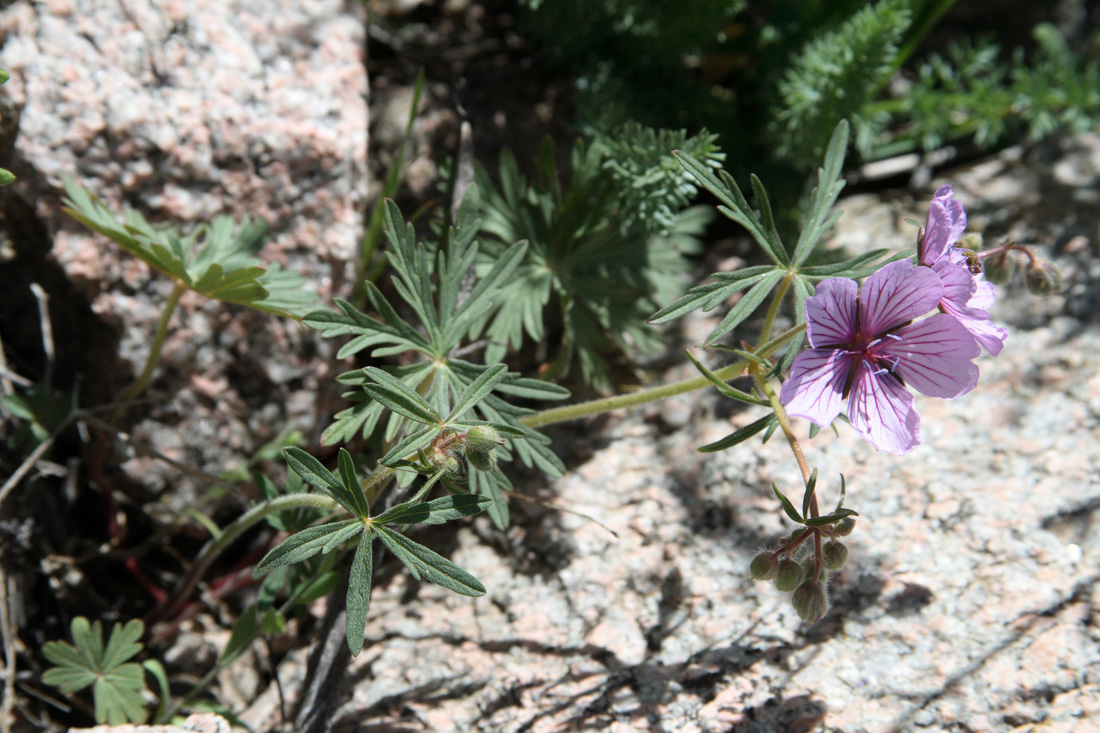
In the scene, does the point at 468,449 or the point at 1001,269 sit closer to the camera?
the point at 468,449

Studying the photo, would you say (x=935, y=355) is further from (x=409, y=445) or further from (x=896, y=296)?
(x=409, y=445)

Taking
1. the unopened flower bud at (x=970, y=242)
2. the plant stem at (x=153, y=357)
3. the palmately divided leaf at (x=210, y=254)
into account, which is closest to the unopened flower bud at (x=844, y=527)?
the unopened flower bud at (x=970, y=242)

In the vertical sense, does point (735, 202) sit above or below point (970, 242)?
below

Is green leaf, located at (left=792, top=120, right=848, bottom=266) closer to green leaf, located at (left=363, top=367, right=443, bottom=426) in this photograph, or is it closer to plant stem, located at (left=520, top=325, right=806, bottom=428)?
plant stem, located at (left=520, top=325, right=806, bottom=428)

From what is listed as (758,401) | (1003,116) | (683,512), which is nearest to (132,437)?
(683,512)

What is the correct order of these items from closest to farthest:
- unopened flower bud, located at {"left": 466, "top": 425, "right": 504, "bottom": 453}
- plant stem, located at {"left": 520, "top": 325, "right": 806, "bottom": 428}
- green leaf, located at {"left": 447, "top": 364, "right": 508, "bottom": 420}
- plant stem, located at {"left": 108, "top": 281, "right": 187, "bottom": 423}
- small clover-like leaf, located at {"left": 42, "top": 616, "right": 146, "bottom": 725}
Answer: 1. unopened flower bud, located at {"left": 466, "top": 425, "right": 504, "bottom": 453}
2. green leaf, located at {"left": 447, "top": 364, "right": 508, "bottom": 420}
3. plant stem, located at {"left": 520, "top": 325, "right": 806, "bottom": 428}
4. small clover-like leaf, located at {"left": 42, "top": 616, "right": 146, "bottom": 725}
5. plant stem, located at {"left": 108, "top": 281, "right": 187, "bottom": 423}

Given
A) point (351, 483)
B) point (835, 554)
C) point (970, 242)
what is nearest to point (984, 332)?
point (970, 242)

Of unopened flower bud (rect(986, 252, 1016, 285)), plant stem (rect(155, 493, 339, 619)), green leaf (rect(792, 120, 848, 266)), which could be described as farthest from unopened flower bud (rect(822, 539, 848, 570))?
plant stem (rect(155, 493, 339, 619))
